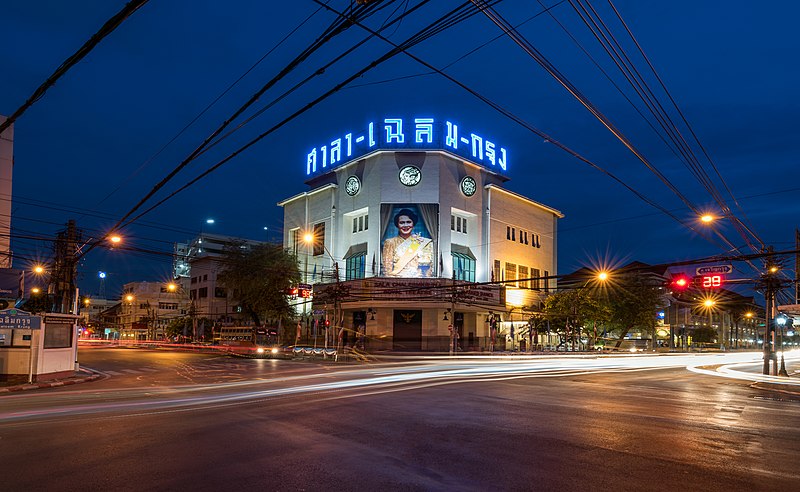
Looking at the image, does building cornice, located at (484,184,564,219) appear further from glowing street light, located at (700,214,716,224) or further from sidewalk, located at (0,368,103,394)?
sidewalk, located at (0,368,103,394)

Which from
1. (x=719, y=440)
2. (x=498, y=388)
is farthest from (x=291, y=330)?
(x=719, y=440)

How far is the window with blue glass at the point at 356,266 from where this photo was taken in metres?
56.5

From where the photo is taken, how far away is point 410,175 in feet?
182

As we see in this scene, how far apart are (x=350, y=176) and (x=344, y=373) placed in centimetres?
3532

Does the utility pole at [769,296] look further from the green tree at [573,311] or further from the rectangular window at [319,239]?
the rectangular window at [319,239]

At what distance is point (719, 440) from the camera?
10.9 m

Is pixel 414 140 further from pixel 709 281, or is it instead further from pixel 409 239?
pixel 709 281

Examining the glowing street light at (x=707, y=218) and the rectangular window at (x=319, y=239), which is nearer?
the glowing street light at (x=707, y=218)

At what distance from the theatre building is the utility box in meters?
21.7

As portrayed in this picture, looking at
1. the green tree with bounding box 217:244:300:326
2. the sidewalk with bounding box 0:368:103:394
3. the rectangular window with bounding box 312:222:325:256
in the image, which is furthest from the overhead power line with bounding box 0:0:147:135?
the rectangular window with bounding box 312:222:325:256

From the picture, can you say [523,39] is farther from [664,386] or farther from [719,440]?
[664,386]

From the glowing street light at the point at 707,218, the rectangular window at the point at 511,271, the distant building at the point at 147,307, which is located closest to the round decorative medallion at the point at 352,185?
the rectangular window at the point at 511,271

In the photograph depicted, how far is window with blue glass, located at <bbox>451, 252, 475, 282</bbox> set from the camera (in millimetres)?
56906

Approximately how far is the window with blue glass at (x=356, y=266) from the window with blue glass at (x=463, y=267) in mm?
8795
